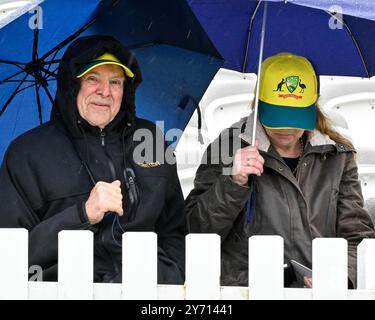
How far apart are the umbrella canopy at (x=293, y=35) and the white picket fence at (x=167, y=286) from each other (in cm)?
221

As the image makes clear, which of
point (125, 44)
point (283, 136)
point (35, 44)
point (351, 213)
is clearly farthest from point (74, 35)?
point (351, 213)

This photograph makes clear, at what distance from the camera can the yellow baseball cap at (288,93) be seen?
7160 millimetres

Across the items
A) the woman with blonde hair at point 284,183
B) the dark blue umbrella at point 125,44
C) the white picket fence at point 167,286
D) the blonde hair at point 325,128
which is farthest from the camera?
the blonde hair at point 325,128

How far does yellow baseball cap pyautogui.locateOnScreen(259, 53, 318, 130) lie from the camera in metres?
7.16

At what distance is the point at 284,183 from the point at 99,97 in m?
1.00

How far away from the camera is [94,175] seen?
6781 mm

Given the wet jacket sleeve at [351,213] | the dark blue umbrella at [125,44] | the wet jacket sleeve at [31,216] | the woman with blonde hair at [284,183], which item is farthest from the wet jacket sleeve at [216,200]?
the wet jacket sleeve at [31,216]

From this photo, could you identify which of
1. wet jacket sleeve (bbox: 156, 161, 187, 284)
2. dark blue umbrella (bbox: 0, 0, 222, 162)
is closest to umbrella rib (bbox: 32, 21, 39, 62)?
dark blue umbrella (bbox: 0, 0, 222, 162)

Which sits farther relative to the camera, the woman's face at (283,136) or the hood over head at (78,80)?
the woman's face at (283,136)

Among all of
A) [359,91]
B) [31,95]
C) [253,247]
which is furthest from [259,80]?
[359,91]

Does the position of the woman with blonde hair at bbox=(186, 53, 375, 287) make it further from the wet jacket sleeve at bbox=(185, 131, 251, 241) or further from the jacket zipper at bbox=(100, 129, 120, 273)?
the jacket zipper at bbox=(100, 129, 120, 273)

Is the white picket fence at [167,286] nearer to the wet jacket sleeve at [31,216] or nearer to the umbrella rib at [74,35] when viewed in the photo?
the wet jacket sleeve at [31,216]
